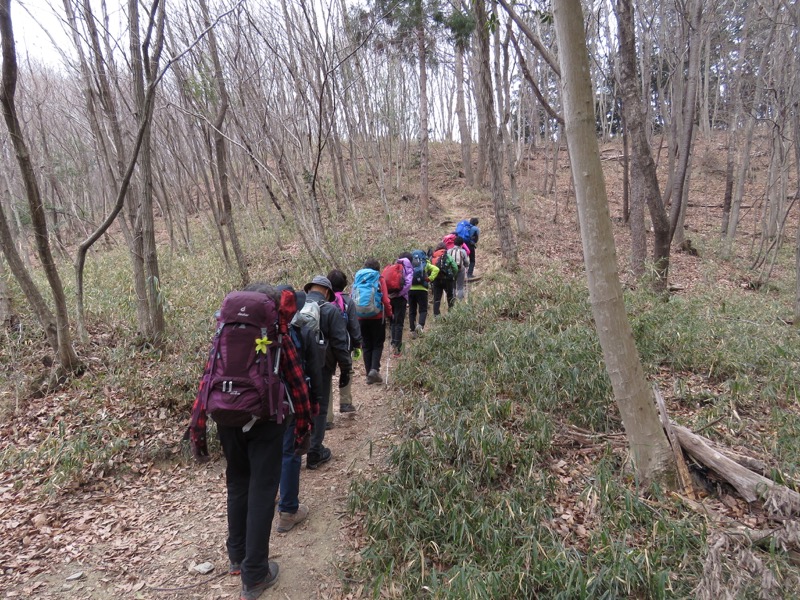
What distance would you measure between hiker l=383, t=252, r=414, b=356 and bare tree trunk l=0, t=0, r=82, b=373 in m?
4.34

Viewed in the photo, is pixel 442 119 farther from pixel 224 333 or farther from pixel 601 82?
pixel 224 333

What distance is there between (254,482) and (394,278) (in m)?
4.33

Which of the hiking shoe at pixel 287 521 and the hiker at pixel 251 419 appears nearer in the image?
the hiker at pixel 251 419

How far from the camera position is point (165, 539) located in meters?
3.57

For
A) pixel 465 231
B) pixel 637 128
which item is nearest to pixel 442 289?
pixel 465 231

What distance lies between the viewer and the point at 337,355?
4.26 m

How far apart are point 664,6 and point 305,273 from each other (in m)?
16.3

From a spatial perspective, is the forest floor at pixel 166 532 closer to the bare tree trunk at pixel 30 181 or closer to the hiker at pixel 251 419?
the hiker at pixel 251 419

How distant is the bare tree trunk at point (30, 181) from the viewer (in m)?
4.48

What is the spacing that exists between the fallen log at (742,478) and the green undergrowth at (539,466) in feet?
1.66

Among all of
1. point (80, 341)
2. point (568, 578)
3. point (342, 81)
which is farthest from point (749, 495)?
point (342, 81)

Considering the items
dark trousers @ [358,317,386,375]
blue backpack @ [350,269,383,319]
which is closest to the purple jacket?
dark trousers @ [358,317,386,375]

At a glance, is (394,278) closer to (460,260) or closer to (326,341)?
(460,260)

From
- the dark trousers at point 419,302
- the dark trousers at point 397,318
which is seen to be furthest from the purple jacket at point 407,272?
the dark trousers at point 419,302
